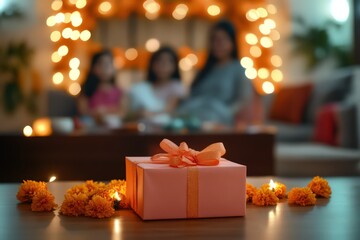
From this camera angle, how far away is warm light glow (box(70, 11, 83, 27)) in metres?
4.96

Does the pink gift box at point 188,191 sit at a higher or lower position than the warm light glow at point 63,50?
lower

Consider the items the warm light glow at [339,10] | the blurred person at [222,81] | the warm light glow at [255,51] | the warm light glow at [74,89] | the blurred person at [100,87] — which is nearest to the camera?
the blurred person at [222,81]

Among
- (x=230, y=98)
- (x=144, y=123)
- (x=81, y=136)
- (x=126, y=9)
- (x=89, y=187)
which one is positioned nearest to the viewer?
(x=89, y=187)

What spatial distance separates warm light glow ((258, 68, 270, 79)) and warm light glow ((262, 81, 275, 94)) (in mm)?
72

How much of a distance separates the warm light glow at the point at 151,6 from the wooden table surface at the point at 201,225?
4.10m

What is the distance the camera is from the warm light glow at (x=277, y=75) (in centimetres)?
502

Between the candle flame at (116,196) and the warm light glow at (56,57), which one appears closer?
the candle flame at (116,196)

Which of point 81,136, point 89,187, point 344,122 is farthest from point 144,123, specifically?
point 89,187

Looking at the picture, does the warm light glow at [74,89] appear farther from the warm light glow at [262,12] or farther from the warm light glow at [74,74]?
the warm light glow at [262,12]

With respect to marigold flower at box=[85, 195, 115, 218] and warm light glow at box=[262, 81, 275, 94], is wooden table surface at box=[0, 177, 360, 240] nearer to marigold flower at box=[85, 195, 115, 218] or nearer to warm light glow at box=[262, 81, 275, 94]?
marigold flower at box=[85, 195, 115, 218]

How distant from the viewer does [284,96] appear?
4.38m

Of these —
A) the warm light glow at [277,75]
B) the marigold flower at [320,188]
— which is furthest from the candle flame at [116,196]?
the warm light glow at [277,75]

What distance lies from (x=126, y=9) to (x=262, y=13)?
1169 millimetres

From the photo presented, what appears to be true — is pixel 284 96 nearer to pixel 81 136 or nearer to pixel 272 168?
pixel 272 168
